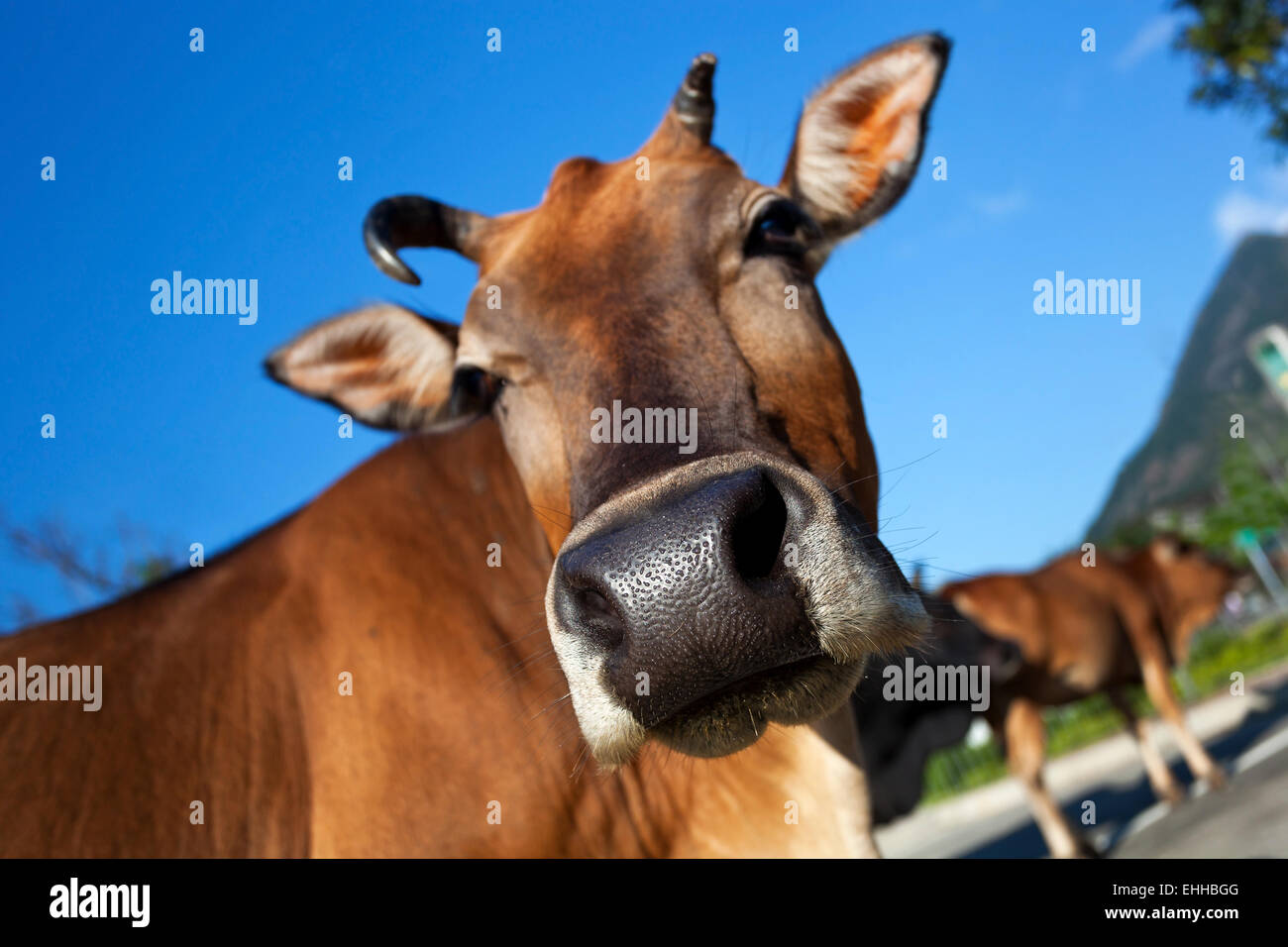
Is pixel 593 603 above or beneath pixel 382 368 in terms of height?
beneath

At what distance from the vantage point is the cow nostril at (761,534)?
194 centimetres

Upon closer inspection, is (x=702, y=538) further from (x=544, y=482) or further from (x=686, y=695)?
(x=544, y=482)

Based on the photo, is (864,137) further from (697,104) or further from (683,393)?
(683,393)

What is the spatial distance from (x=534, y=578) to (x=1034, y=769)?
781cm

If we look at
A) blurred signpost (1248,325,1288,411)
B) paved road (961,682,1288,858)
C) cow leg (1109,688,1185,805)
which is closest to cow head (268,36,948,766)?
paved road (961,682,1288,858)

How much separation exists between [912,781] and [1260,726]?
6.08m

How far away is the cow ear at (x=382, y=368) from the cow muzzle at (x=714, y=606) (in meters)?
1.89

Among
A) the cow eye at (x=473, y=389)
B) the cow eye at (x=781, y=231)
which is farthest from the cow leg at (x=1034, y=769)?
the cow eye at (x=473, y=389)

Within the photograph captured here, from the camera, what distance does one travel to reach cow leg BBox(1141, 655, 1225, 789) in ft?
32.0

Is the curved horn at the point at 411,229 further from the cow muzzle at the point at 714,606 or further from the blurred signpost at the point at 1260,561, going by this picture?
the blurred signpost at the point at 1260,561

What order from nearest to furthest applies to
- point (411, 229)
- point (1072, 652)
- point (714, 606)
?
point (714, 606) < point (411, 229) < point (1072, 652)

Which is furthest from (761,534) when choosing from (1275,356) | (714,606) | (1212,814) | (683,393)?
(1275,356)

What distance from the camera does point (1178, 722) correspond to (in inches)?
419

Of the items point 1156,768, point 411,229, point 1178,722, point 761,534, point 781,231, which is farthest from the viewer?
point 1178,722
